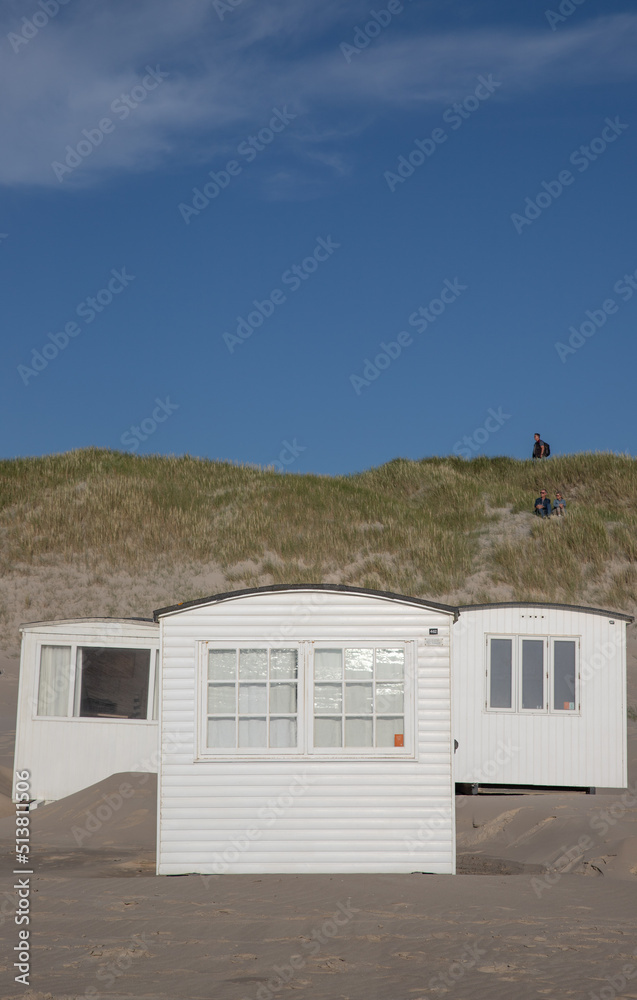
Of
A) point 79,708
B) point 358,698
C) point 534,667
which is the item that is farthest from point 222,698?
point 534,667

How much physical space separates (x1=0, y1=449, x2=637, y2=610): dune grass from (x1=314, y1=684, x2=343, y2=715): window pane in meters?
22.0

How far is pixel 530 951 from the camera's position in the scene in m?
7.81

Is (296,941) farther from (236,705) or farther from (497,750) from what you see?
(497,750)

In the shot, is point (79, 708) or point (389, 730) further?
point (79, 708)

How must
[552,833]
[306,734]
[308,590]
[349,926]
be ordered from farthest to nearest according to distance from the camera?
[552,833] < [308,590] < [306,734] < [349,926]

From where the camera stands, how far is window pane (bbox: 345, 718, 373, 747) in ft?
36.6

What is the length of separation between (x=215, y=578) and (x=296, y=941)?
88.3ft

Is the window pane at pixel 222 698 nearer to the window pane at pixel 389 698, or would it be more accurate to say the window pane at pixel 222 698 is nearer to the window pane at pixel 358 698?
the window pane at pixel 358 698

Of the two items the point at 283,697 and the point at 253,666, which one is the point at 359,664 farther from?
the point at 253,666

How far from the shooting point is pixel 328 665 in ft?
36.9

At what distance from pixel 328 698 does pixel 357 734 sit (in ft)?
1.68

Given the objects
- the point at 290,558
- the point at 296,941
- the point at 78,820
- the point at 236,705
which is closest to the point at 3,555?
the point at 290,558

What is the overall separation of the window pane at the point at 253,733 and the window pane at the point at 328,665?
2.69 feet

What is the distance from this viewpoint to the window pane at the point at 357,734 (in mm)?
11156
